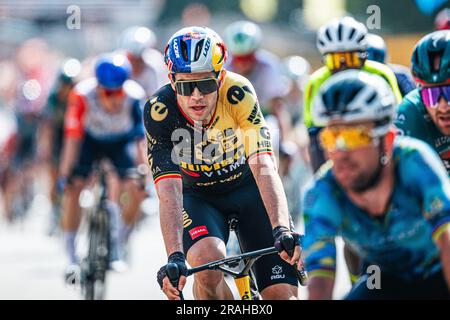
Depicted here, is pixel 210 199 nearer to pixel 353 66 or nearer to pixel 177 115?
pixel 177 115

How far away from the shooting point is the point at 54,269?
514 inches

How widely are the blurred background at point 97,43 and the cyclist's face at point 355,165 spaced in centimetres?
472

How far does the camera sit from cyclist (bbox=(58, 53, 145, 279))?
11359mm

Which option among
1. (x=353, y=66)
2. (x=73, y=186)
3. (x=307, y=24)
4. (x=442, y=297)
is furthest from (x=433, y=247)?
(x=307, y=24)

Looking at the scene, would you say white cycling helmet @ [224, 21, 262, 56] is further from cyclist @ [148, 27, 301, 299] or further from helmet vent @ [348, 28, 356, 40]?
cyclist @ [148, 27, 301, 299]

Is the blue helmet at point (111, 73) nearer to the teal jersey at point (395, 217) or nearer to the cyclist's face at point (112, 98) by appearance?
the cyclist's face at point (112, 98)

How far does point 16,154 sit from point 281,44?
70.0 ft

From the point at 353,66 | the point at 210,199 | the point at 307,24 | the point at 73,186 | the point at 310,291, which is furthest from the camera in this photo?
the point at 307,24

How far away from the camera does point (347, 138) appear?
16.3ft

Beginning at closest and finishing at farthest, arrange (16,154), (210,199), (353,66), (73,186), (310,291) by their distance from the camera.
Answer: (310,291) → (210,199) → (353,66) → (73,186) → (16,154)

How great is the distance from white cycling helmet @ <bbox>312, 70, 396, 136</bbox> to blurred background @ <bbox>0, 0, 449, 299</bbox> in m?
4.58

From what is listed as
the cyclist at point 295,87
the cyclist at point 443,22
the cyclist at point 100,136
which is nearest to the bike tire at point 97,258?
the cyclist at point 100,136

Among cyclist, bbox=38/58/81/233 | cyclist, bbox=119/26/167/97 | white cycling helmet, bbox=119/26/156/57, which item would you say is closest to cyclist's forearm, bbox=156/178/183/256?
cyclist, bbox=119/26/167/97

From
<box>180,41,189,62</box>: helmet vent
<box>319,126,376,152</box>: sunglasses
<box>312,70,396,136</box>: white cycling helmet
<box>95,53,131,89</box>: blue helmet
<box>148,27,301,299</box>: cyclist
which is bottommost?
<box>319,126,376,152</box>: sunglasses
